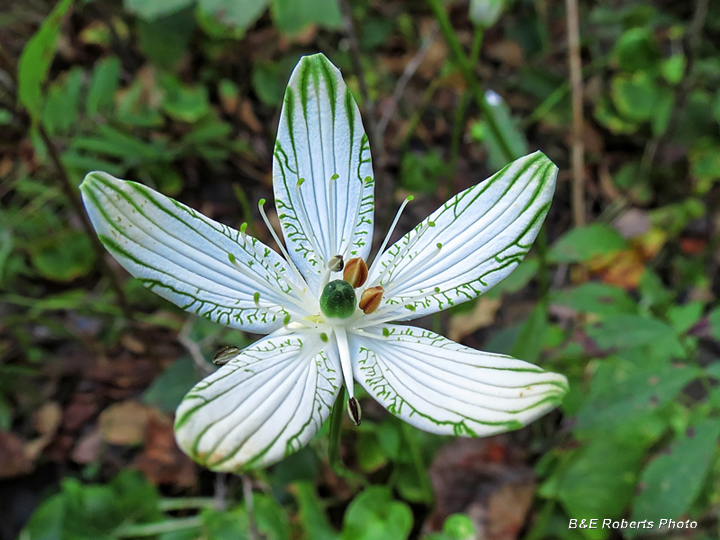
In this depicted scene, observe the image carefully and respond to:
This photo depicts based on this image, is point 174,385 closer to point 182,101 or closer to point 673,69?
point 182,101

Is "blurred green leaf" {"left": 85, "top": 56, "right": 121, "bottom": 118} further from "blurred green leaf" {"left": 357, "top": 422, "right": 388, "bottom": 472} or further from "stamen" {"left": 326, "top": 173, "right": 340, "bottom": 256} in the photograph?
"blurred green leaf" {"left": 357, "top": 422, "right": 388, "bottom": 472}

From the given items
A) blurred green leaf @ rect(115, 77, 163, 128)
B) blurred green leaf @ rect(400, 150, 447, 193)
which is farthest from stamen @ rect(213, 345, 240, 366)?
blurred green leaf @ rect(400, 150, 447, 193)

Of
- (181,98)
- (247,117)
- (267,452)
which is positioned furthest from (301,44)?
(267,452)

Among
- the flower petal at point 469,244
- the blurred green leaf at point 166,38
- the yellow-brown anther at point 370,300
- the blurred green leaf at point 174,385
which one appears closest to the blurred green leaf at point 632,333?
the flower petal at point 469,244

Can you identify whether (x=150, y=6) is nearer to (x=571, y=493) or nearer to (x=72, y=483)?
(x=72, y=483)

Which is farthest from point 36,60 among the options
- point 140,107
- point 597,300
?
point 597,300

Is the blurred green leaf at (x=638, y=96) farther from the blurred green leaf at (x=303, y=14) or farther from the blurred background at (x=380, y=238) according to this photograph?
the blurred green leaf at (x=303, y=14)
